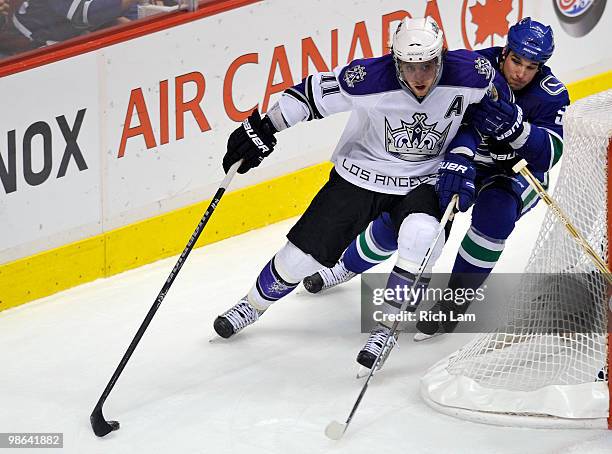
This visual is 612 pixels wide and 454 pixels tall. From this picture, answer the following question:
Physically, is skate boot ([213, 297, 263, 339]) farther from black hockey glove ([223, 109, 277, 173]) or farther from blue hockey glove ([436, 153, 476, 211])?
blue hockey glove ([436, 153, 476, 211])

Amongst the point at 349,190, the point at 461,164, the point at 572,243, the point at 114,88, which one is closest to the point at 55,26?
the point at 114,88

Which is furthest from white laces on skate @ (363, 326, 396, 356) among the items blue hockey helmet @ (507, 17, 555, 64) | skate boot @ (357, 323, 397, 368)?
blue hockey helmet @ (507, 17, 555, 64)

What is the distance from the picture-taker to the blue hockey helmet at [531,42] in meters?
4.56

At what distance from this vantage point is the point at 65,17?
5.09 meters

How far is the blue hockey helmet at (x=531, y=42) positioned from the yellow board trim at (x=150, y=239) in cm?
155

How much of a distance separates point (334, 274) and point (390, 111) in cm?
93

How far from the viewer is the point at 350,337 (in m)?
4.86

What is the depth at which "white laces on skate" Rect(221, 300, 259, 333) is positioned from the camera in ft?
15.6

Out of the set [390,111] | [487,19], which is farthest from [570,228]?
[487,19]

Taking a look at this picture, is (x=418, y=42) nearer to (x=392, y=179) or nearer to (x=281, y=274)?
(x=392, y=179)

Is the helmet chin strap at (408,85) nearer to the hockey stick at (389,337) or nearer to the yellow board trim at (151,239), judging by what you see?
the hockey stick at (389,337)

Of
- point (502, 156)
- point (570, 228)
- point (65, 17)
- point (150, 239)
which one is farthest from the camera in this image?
point (150, 239)

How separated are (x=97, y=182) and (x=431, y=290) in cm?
126

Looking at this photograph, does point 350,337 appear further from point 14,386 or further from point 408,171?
point 14,386
